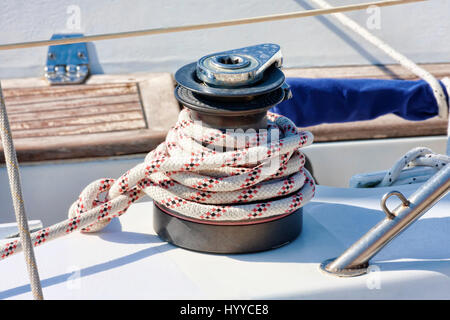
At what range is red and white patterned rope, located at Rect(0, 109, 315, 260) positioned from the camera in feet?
3.46

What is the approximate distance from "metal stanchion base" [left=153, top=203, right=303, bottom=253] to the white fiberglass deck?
2 centimetres

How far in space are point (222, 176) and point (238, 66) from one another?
0.65 ft

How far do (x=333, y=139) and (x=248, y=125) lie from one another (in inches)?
36.1

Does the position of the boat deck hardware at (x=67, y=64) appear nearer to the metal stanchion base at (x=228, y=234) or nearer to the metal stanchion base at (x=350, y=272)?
the metal stanchion base at (x=228, y=234)

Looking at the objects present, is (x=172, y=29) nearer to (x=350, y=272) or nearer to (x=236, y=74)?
(x=236, y=74)

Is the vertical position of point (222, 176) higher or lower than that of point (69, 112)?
higher

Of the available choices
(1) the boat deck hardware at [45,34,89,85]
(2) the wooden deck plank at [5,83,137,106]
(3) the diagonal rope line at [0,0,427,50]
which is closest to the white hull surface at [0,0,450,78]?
(1) the boat deck hardware at [45,34,89,85]

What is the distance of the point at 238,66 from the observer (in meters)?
1.06

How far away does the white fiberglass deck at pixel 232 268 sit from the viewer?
1.01 metres

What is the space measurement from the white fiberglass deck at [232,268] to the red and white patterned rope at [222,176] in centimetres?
7

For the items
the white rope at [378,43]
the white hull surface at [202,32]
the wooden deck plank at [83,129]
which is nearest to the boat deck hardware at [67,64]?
the white hull surface at [202,32]

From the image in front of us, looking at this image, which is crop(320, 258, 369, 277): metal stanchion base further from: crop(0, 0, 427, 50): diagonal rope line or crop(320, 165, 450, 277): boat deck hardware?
crop(0, 0, 427, 50): diagonal rope line

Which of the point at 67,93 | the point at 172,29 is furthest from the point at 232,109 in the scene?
the point at 67,93
